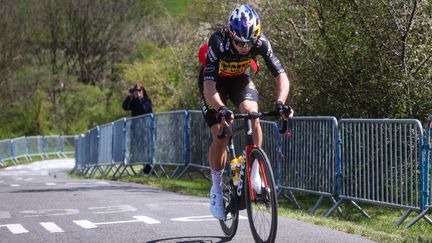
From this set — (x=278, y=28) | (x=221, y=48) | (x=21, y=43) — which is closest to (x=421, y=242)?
(x=221, y=48)

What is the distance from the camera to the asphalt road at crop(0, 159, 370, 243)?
6844 millimetres

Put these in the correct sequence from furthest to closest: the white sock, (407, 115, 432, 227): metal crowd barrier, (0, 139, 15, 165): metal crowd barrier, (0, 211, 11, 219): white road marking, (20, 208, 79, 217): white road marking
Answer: (0, 139, 15, 165): metal crowd barrier → (20, 208, 79, 217): white road marking → (0, 211, 11, 219): white road marking → (407, 115, 432, 227): metal crowd barrier → the white sock

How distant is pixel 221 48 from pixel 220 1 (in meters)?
9.33

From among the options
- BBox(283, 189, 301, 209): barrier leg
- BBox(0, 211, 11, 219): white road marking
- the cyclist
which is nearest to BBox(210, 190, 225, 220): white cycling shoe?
the cyclist

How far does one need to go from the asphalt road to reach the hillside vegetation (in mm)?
3103

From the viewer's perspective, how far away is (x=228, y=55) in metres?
6.37

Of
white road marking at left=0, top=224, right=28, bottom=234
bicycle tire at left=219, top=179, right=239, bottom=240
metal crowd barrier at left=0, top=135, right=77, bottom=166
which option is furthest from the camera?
metal crowd barrier at left=0, top=135, right=77, bottom=166

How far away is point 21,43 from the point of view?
1861 inches

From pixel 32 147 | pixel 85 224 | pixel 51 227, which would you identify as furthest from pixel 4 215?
pixel 32 147

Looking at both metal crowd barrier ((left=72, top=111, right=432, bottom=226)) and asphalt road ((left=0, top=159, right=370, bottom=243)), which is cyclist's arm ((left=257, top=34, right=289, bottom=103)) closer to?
asphalt road ((left=0, top=159, right=370, bottom=243))

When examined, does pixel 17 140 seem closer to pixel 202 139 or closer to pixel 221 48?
pixel 202 139

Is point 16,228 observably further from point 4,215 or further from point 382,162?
point 382,162

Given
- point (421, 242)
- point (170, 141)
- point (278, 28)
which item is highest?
→ point (278, 28)

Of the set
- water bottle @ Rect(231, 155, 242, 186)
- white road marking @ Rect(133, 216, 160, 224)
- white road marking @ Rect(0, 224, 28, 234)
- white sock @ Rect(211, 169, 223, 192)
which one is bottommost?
white road marking @ Rect(0, 224, 28, 234)
